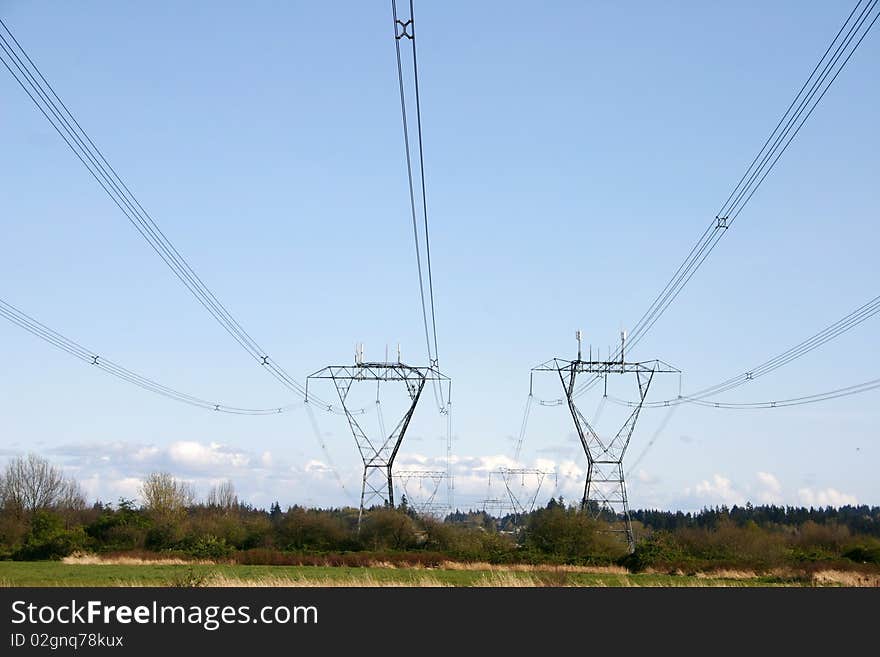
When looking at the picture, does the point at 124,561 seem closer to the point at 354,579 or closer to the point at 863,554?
the point at 354,579

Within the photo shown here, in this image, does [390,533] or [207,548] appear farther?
[390,533]

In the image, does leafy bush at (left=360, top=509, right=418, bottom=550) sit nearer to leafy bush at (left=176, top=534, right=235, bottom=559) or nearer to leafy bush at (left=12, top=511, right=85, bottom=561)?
leafy bush at (left=176, top=534, right=235, bottom=559)

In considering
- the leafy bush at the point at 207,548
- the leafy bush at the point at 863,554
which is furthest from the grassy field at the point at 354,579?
the leafy bush at the point at 863,554

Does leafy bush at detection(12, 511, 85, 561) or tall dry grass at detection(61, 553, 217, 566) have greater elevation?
leafy bush at detection(12, 511, 85, 561)

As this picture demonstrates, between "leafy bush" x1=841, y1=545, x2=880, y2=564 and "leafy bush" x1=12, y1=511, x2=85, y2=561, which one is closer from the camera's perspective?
"leafy bush" x1=841, y1=545, x2=880, y2=564

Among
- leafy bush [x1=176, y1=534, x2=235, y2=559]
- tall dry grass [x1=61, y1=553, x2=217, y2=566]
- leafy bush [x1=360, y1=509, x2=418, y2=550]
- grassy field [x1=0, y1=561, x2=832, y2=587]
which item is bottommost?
grassy field [x1=0, y1=561, x2=832, y2=587]

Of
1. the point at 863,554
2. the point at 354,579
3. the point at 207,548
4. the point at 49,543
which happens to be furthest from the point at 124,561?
the point at 863,554

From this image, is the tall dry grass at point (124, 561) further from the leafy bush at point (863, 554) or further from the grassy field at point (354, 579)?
the leafy bush at point (863, 554)

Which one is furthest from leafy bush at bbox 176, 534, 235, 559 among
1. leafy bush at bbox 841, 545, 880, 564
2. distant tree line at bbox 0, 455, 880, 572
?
leafy bush at bbox 841, 545, 880, 564

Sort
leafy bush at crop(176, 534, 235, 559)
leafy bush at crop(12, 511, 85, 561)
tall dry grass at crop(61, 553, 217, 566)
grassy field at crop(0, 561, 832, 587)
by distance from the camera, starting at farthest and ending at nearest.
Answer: leafy bush at crop(12, 511, 85, 561), leafy bush at crop(176, 534, 235, 559), tall dry grass at crop(61, 553, 217, 566), grassy field at crop(0, 561, 832, 587)

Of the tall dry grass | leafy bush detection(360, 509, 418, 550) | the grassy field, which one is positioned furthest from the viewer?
leafy bush detection(360, 509, 418, 550)
